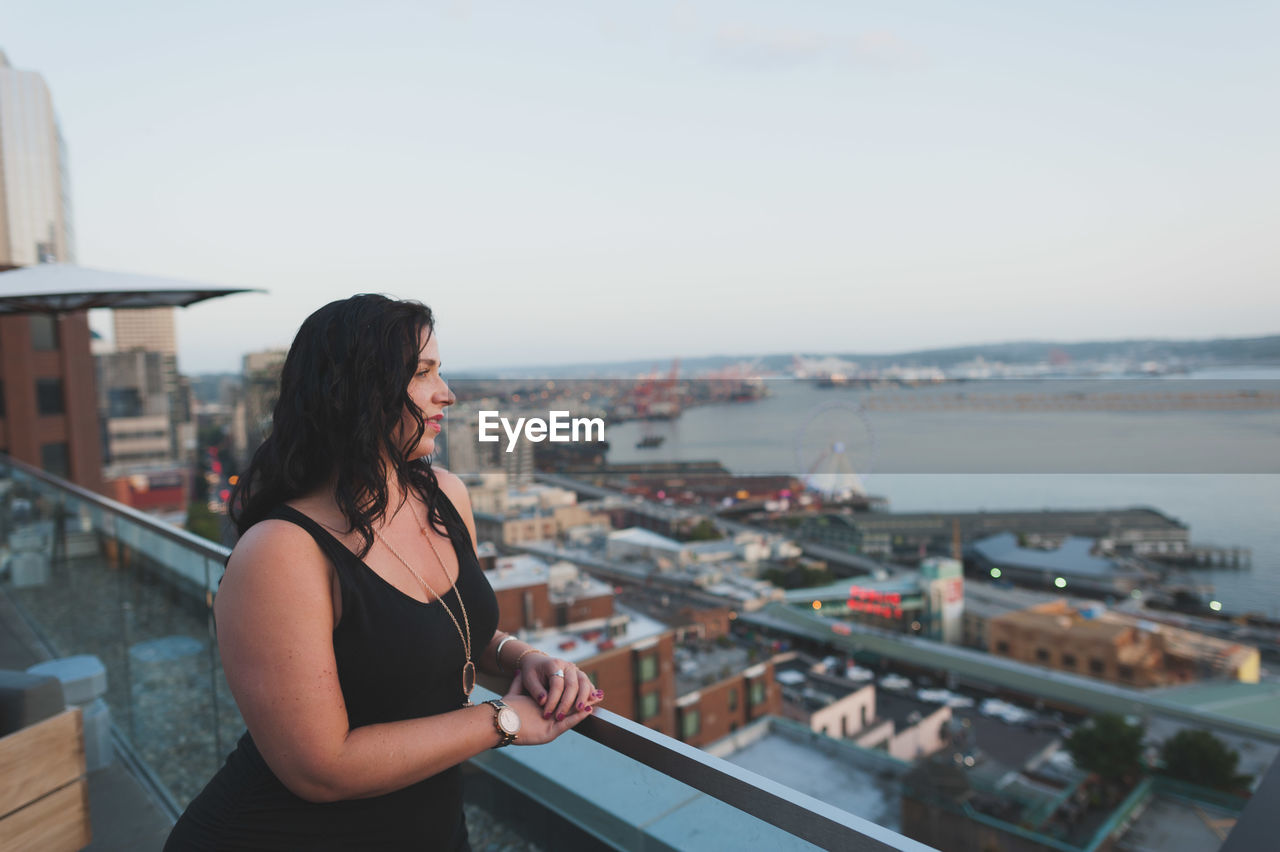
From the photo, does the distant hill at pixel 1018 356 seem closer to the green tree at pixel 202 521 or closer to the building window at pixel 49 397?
the building window at pixel 49 397

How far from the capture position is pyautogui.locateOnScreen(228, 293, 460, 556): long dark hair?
32.3 inches

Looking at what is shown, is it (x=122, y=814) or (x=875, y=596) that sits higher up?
(x=122, y=814)

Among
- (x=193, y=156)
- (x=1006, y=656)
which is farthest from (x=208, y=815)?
(x=1006, y=656)

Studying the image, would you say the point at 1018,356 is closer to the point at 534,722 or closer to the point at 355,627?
the point at 534,722

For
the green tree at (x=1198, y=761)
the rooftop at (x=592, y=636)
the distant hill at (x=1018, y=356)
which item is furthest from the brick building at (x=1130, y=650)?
the rooftop at (x=592, y=636)

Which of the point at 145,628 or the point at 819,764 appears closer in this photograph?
the point at 145,628

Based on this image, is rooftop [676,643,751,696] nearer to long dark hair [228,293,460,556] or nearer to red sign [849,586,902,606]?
red sign [849,586,902,606]

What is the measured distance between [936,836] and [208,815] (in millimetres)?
17820

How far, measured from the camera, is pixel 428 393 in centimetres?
90

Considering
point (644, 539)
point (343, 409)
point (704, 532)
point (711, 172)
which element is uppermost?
point (711, 172)

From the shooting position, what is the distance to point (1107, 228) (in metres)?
35.7

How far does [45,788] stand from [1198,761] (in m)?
21.3

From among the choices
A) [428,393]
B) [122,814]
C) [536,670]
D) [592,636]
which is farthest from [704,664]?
[428,393]

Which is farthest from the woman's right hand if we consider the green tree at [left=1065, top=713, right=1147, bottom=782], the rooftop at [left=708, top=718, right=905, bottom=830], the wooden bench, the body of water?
the body of water
